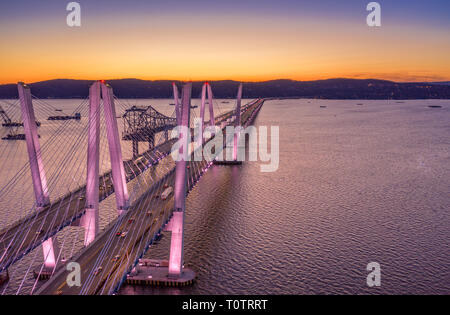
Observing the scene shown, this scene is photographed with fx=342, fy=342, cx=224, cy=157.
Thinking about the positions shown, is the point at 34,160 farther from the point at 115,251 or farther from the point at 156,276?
the point at 156,276

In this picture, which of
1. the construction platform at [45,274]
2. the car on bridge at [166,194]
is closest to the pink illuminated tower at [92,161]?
the construction platform at [45,274]

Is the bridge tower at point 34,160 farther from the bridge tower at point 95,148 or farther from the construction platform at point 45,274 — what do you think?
the bridge tower at point 95,148

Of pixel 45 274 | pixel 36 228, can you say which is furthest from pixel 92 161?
pixel 45 274

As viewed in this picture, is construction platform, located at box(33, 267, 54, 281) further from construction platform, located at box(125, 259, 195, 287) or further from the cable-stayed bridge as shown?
construction platform, located at box(125, 259, 195, 287)

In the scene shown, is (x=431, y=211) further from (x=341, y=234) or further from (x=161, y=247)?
(x=161, y=247)

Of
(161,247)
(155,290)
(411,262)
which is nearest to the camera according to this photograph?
(155,290)

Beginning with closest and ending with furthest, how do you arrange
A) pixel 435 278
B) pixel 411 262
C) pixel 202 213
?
pixel 435 278 → pixel 411 262 → pixel 202 213

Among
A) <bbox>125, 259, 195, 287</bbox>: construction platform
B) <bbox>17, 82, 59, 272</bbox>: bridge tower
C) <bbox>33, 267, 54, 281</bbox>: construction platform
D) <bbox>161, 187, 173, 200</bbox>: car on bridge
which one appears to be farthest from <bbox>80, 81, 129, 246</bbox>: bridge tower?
<bbox>161, 187, 173, 200</bbox>: car on bridge
